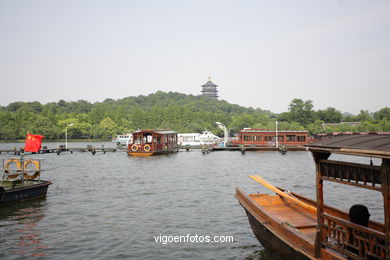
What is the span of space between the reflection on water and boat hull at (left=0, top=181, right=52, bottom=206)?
0.91ft

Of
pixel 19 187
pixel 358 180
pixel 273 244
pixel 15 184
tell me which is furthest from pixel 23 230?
pixel 358 180

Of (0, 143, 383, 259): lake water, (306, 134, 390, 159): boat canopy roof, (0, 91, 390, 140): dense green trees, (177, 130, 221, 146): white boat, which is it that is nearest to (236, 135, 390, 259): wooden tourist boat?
(306, 134, 390, 159): boat canopy roof

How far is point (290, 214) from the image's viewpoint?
10.7 metres

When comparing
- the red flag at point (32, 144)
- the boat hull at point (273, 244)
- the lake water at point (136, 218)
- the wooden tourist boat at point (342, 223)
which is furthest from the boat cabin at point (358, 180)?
the red flag at point (32, 144)

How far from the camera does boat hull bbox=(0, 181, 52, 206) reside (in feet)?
51.0

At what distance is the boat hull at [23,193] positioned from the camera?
15531 millimetres

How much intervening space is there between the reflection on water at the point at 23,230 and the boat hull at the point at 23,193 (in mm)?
278

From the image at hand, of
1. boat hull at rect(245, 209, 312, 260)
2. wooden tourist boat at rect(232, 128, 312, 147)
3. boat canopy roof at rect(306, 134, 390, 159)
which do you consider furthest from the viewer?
wooden tourist boat at rect(232, 128, 312, 147)

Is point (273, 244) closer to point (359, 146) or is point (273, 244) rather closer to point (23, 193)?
point (359, 146)

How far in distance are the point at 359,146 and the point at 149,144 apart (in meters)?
42.9

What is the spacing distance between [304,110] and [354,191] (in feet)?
282

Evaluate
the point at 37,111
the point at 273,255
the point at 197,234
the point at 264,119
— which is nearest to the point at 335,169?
the point at 273,255

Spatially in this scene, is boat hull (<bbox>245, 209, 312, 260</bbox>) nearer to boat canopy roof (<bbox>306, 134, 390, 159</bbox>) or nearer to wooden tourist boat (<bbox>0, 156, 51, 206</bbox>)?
boat canopy roof (<bbox>306, 134, 390, 159</bbox>)

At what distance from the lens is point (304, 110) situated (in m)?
103
